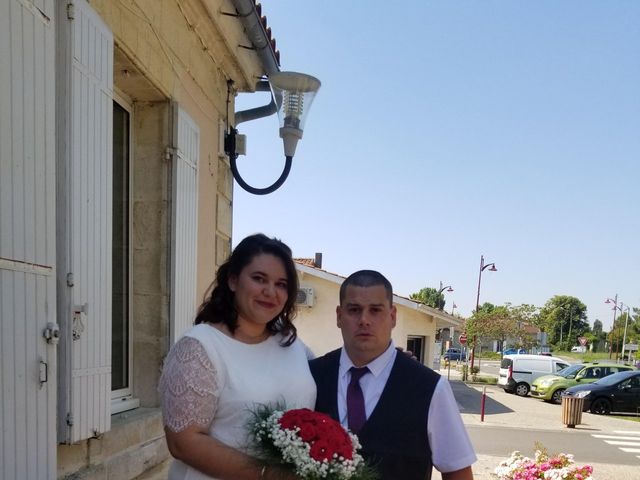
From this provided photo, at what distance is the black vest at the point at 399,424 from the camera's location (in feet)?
5.46

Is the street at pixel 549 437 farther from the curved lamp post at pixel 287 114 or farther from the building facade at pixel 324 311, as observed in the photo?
the curved lamp post at pixel 287 114

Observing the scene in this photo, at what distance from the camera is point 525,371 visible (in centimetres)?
1845

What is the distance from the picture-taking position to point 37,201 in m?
1.82

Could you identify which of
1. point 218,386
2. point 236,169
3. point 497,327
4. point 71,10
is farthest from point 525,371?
point 71,10

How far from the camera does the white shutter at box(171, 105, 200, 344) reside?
10.6 feet

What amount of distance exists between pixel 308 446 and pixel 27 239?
1.26 metres

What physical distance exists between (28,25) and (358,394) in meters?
1.80

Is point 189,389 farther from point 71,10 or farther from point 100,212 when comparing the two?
point 71,10

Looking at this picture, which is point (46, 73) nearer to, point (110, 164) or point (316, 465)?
point (110, 164)

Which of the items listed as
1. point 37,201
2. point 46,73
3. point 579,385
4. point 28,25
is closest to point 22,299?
point 37,201

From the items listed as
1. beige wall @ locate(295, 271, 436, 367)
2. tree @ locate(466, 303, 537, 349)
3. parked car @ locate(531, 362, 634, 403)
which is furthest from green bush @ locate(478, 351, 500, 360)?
beige wall @ locate(295, 271, 436, 367)

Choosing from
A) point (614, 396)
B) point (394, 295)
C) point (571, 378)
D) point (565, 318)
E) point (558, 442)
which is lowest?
point (565, 318)

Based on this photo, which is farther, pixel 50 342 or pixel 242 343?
pixel 50 342

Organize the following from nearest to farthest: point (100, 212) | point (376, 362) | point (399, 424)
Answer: point (399, 424), point (376, 362), point (100, 212)
